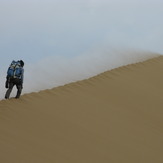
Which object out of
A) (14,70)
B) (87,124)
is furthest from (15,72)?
(87,124)

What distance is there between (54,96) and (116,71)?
8.72 ft

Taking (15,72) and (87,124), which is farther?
(15,72)

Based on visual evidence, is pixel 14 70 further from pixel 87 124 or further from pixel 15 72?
pixel 87 124

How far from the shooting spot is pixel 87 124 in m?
6.89

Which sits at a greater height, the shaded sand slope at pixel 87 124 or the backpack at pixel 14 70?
the backpack at pixel 14 70

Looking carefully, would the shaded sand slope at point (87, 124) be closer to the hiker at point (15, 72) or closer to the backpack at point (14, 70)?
the hiker at point (15, 72)

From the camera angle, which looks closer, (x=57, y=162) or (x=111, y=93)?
(x=57, y=162)

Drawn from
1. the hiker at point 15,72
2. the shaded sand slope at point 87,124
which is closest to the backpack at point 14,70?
the hiker at point 15,72

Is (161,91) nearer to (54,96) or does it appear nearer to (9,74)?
(54,96)

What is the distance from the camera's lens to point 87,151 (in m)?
5.92

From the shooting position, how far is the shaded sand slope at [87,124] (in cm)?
573

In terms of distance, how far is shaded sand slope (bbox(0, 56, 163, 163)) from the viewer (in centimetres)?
573

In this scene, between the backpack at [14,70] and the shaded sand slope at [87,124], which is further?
the backpack at [14,70]

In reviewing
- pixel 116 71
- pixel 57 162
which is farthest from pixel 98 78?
pixel 57 162
